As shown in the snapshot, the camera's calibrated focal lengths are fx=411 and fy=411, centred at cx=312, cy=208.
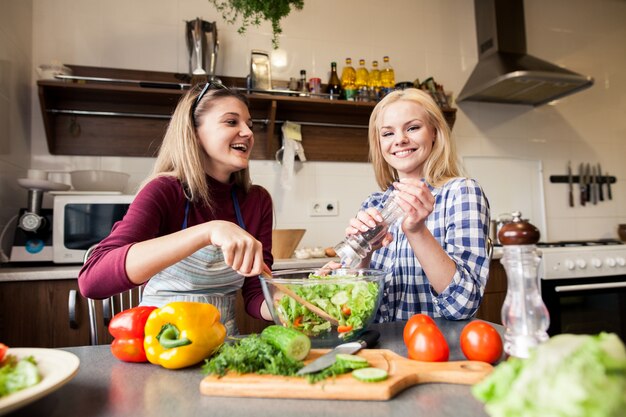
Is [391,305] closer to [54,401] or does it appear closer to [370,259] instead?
[370,259]

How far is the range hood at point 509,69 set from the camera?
2.70 m

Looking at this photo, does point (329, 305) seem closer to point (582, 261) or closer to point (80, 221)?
point (80, 221)

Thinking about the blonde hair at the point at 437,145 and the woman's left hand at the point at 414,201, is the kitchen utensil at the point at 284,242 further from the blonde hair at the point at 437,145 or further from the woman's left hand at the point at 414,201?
the woman's left hand at the point at 414,201

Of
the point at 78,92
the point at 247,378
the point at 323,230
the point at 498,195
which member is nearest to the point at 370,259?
the point at 247,378

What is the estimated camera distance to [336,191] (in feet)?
9.52

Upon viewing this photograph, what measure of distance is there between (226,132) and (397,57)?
220cm

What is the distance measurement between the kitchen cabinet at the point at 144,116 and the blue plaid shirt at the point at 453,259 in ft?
5.18

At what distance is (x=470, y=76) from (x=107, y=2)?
253 cm

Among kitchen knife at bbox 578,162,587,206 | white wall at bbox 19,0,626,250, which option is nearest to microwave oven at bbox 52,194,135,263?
white wall at bbox 19,0,626,250

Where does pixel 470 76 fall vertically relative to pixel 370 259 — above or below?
above

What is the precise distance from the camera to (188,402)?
57 cm

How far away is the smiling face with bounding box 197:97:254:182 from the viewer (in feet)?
4.36

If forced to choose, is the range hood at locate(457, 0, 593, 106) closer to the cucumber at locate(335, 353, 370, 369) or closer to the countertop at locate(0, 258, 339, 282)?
the cucumber at locate(335, 353, 370, 369)

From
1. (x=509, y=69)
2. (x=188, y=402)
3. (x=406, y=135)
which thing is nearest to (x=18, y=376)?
(x=188, y=402)
